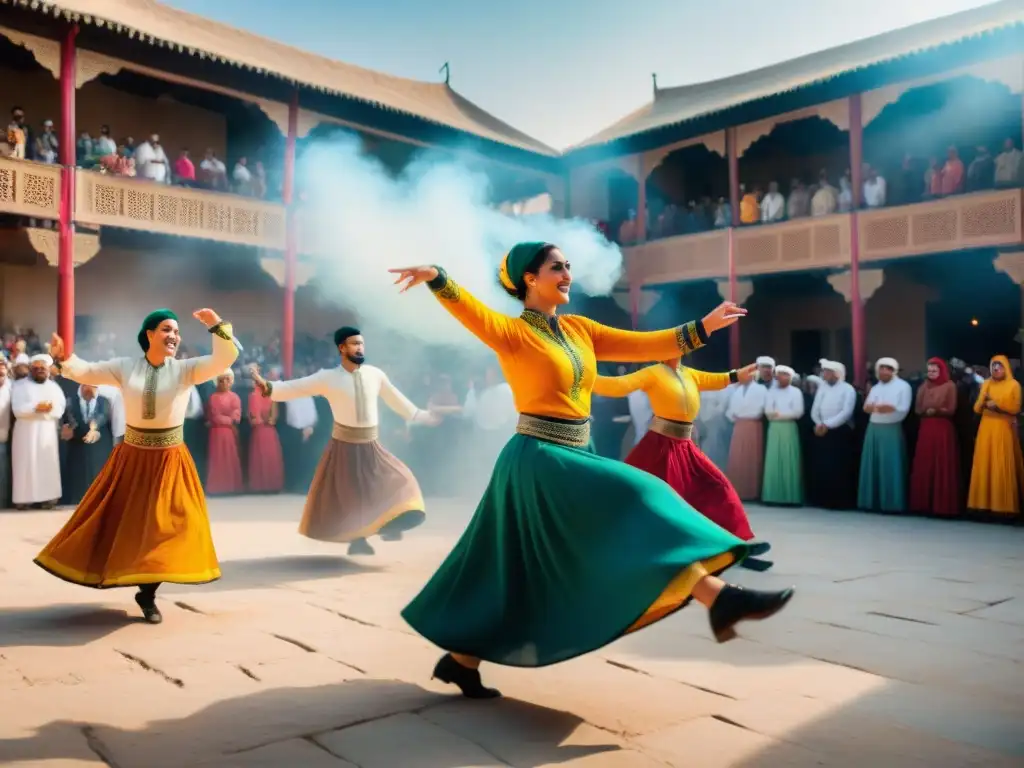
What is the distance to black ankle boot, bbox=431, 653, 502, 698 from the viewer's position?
11.0 ft

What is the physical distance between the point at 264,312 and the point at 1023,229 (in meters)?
12.4

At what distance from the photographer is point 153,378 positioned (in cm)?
482

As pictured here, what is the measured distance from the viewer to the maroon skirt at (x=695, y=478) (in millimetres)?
6176

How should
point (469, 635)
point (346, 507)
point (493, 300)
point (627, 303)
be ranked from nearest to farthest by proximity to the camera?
1. point (469, 635)
2. point (346, 507)
3. point (493, 300)
4. point (627, 303)

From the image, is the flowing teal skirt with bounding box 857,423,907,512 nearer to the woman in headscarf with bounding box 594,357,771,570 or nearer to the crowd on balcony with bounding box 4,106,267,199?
the woman in headscarf with bounding box 594,357,771,570

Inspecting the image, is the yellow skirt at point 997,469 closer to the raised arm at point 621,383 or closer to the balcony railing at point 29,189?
the raised arm at point 621,383

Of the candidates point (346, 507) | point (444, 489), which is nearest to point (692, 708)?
point (346, 507)

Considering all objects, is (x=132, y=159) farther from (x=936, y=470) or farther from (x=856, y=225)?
(x=936, y=470)

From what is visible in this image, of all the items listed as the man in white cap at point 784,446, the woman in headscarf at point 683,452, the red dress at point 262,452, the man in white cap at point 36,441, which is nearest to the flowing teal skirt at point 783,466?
the man in white cap at point 784,446

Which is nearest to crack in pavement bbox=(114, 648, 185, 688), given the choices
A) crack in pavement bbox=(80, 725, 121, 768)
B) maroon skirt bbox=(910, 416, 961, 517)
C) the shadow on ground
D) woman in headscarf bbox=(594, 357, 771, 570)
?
the shadow on ground

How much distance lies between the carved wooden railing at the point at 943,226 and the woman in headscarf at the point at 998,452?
205 inches

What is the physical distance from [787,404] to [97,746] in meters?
8.97

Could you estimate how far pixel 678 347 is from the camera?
3764mm

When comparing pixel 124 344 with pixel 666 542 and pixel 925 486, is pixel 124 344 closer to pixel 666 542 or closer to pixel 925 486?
pixel 925 486
